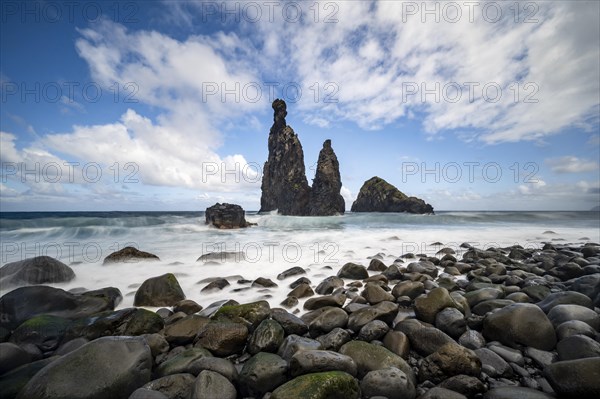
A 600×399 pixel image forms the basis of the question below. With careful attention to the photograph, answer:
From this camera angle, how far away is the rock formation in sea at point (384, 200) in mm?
69250

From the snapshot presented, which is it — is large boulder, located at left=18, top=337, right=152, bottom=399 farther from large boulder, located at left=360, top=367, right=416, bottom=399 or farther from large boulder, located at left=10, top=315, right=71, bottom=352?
large boulder, located at left=360, top=367, right=416, bottom=399

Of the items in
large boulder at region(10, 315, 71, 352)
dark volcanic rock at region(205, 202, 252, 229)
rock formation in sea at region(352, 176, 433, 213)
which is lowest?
large boulder at region(10, 315, 71, 352)

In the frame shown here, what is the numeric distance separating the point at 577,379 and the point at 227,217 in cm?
2293

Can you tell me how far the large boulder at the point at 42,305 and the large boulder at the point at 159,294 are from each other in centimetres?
60

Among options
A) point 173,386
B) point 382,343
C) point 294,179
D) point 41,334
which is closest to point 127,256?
point 41,334

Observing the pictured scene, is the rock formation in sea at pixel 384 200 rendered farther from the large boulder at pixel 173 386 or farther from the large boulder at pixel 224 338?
the large boulder at pixel 173 386

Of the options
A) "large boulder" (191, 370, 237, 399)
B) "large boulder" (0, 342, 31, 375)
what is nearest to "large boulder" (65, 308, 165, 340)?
"large boulder" (0, 342, 31, 375)

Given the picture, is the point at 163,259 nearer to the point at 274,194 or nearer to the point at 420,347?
the point at 420,347

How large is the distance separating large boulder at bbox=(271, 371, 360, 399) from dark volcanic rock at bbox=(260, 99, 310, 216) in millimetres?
53932

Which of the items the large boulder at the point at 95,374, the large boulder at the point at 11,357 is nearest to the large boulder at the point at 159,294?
the large boulder at the point at 11,357

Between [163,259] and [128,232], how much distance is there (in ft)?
Answer: 37.9

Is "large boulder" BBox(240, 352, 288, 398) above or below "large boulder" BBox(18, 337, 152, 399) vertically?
below

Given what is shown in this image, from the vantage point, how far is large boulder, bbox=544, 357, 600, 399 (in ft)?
7.80

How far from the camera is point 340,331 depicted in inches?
149
